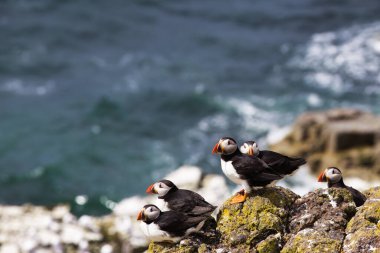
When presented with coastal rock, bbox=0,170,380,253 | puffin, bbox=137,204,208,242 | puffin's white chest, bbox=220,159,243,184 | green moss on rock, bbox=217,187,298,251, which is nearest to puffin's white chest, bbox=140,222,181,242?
puffin, bbox=137,204,208,242

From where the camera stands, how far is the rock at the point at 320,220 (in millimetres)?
9164

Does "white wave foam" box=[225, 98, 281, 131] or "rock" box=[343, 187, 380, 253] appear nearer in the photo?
"rock" box=[343, 187, 380, 253]

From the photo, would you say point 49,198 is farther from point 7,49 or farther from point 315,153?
point 7,49

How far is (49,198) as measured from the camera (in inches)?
1230

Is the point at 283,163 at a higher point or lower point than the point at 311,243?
higher

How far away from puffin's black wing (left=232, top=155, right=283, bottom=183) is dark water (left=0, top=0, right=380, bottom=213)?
2031 cm

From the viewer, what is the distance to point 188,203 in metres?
10.5

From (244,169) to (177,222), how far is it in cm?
142

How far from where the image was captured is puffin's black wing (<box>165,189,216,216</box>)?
1017 cm

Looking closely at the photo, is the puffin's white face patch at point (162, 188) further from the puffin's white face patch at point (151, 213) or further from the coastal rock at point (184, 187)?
the coastal rock at point (184, 187)

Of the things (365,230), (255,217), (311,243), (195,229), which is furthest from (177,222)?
(365,230)

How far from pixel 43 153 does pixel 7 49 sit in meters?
15.1

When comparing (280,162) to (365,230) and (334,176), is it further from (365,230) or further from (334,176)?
(365,230)

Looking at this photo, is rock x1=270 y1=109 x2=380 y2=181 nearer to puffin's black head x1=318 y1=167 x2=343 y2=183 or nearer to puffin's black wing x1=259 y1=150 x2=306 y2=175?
puffin's black head x1=318 y1=167 x2=343 y2=183
